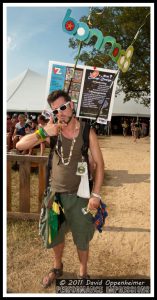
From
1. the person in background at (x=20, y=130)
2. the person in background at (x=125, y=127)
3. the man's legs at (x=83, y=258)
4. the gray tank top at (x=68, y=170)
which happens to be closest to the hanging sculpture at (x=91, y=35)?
the gray tank top at (x=68, y=170)

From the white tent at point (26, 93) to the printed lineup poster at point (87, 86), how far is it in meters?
18.0

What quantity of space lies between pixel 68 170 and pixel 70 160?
0.11 m

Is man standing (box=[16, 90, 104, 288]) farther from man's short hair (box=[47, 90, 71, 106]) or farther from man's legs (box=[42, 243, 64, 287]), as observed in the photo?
man's legs (box=[42, 243, 64, 287])

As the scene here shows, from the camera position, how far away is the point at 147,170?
9.76m

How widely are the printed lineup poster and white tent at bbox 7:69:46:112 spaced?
1800cm

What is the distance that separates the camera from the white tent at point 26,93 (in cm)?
2117

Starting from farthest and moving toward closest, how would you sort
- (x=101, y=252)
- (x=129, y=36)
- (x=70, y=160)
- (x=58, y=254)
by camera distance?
(x=129, y=36) < (x=101, y=252) < (x=58, y=254) < (x=70, y=160)

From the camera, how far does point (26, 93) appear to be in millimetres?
21969

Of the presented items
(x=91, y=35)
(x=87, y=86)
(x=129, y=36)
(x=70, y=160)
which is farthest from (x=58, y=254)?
(x=129, y=36)

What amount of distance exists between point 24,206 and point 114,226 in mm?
1516

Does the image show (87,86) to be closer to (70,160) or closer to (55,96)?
(55,96)

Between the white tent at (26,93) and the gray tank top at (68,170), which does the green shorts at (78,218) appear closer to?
the gray tank top at (68,170)

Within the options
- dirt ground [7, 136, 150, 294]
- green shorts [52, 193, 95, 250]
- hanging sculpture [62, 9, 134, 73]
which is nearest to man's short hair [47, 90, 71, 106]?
hanging sculpture [62, 9, 134, 73]

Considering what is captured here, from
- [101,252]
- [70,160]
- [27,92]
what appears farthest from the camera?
[27,92]
